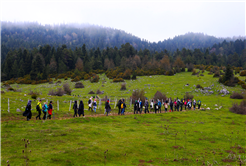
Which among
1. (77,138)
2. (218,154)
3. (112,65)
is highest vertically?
(112,65)

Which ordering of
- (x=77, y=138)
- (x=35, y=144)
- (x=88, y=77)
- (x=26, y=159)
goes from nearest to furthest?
(x=26, y=159) → (x=35, y=144) → (x=77, y=138) → (x=88, y=77)

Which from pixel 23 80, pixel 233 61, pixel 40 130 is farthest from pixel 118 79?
pixel 233 61

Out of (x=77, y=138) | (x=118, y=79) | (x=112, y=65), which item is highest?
(x=112, y=65)

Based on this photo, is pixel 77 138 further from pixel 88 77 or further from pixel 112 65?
pixel 112 65

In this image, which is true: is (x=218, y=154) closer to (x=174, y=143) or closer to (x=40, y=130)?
(x=174, y=143)

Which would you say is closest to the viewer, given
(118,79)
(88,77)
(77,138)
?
(77,138)

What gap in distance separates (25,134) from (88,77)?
65.6 metres

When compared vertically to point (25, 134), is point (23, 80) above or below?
above

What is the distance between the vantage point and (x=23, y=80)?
68.7 metres

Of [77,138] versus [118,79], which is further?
[118,79]

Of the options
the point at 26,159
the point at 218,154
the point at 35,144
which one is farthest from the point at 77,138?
the point at 218,154

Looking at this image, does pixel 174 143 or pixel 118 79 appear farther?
pixel 118 79

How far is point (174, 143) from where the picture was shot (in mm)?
11773

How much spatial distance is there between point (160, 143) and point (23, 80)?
73.5 metres
